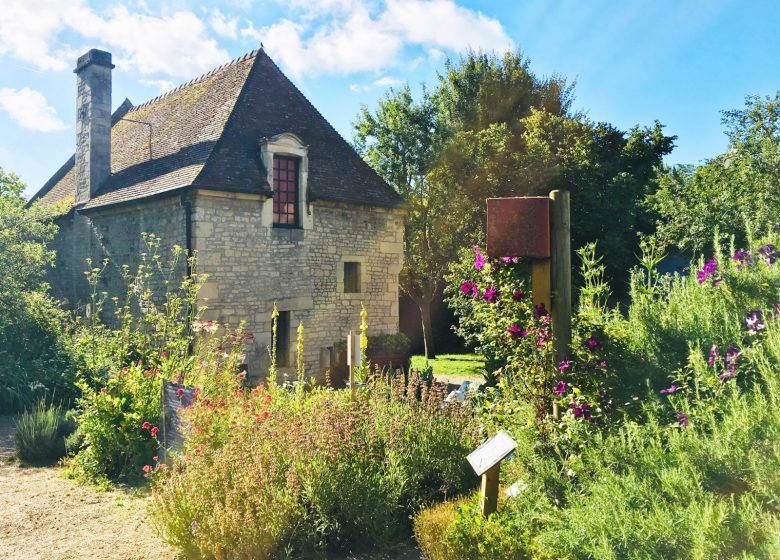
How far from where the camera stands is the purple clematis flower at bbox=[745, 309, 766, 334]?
376 centimetres

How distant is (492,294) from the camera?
4.48m

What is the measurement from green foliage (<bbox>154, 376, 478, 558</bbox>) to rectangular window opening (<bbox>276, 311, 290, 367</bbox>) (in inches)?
291

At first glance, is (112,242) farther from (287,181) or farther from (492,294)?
(492,294)

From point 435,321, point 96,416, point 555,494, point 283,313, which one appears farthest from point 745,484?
point 435,321

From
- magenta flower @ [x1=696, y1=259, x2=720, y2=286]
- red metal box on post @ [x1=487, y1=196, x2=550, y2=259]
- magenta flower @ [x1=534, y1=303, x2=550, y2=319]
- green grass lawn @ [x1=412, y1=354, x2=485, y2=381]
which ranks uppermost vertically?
red metal box on post @ [x1=487, y1=196, x2=550, y2=259]

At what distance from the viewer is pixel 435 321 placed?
21484 millimetres

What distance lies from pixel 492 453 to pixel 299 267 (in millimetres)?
9505

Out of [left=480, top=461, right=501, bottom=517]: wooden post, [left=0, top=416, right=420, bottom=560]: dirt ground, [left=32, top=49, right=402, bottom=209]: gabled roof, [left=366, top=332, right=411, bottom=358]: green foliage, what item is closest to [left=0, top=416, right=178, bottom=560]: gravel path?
[left=0, top=416, right=420, bottom=560]: dirt ground

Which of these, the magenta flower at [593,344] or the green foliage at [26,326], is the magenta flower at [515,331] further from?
the green foliage at [26,326]

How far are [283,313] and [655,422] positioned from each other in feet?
33.7

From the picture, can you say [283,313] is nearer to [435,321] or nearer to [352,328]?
[352,328]

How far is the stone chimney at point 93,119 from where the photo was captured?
47.9 ft

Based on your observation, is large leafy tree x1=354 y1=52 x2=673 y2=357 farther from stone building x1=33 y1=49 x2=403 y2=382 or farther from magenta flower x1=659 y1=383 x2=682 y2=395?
magenta flower x1=659 y1=383 x2=682 y2=395

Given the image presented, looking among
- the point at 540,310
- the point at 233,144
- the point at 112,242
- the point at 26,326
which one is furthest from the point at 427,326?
the point at 540,310
